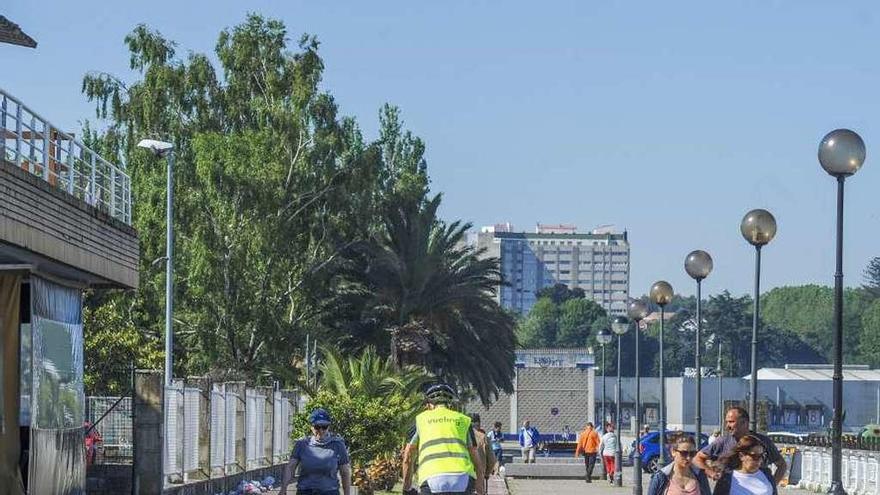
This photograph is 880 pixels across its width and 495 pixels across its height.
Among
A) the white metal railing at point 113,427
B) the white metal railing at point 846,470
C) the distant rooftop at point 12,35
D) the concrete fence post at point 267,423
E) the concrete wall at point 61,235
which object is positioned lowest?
the white metal railing at point 846,470

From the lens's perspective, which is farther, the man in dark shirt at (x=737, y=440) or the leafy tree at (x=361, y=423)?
the leafy tree at (x=361, y=423)

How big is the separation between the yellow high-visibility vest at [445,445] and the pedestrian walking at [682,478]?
5.10ft

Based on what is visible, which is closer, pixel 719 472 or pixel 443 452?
pixel 719 472

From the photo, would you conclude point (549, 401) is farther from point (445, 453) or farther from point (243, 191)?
point (445, 453)

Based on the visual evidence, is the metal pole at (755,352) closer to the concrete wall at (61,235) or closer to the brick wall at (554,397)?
the concrete wall at (61,235)

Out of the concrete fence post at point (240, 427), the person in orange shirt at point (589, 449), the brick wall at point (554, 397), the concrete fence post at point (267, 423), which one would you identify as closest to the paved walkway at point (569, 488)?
the person in orange shirt at point (589, 449)

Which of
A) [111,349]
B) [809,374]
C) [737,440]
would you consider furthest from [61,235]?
[809,374]

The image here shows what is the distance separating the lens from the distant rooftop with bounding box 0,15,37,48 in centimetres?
2431

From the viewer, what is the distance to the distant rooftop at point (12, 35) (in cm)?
2431

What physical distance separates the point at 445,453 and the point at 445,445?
0.20 ft

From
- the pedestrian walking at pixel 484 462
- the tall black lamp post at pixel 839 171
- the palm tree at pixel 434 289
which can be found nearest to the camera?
the pedestrian walking at pixel 484 462

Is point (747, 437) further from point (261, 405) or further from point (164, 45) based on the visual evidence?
point (164, 45)

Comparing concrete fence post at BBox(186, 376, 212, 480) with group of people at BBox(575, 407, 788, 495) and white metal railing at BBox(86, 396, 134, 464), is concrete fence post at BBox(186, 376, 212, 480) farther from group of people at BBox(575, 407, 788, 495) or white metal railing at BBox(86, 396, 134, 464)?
group of people at BBox(575, 407, 788, 495)

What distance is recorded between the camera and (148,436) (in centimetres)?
2503
